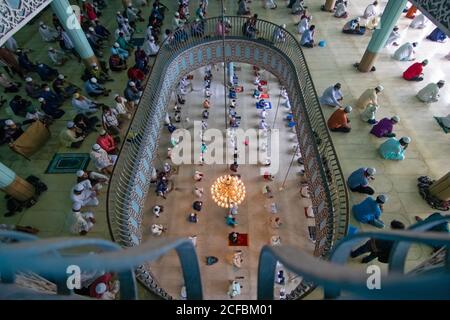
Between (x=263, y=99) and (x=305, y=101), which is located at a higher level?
(x=263, y=99)

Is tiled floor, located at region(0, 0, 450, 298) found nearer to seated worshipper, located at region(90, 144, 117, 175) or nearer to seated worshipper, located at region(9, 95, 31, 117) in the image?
seated worshipper, located at region(90, 144, 117, 175)

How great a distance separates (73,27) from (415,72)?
960 centimetres

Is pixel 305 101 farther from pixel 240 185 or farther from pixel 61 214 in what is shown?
pixel 61 214

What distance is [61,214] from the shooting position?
6215 millimetres

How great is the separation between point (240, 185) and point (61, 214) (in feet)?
12.8

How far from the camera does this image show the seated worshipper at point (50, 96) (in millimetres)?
7646

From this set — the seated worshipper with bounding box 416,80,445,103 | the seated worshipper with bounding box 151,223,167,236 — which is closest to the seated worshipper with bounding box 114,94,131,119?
the seated worshipper with bounding box 151,223,167,236

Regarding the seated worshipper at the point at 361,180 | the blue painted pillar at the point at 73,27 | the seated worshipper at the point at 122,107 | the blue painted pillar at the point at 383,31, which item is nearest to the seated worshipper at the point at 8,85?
the blue painted pillar at the point at 73,27

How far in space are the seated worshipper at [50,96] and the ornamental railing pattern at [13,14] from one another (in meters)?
1.85

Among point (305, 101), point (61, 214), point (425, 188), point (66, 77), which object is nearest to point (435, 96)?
point (425, 188)

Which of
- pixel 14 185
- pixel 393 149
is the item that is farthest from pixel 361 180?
pixel 14 185

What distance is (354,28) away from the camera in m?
10.0

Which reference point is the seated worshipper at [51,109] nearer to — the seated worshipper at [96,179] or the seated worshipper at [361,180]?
the seated worshipper at [96,179]

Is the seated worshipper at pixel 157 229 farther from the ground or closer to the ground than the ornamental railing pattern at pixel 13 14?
closer to the ground
